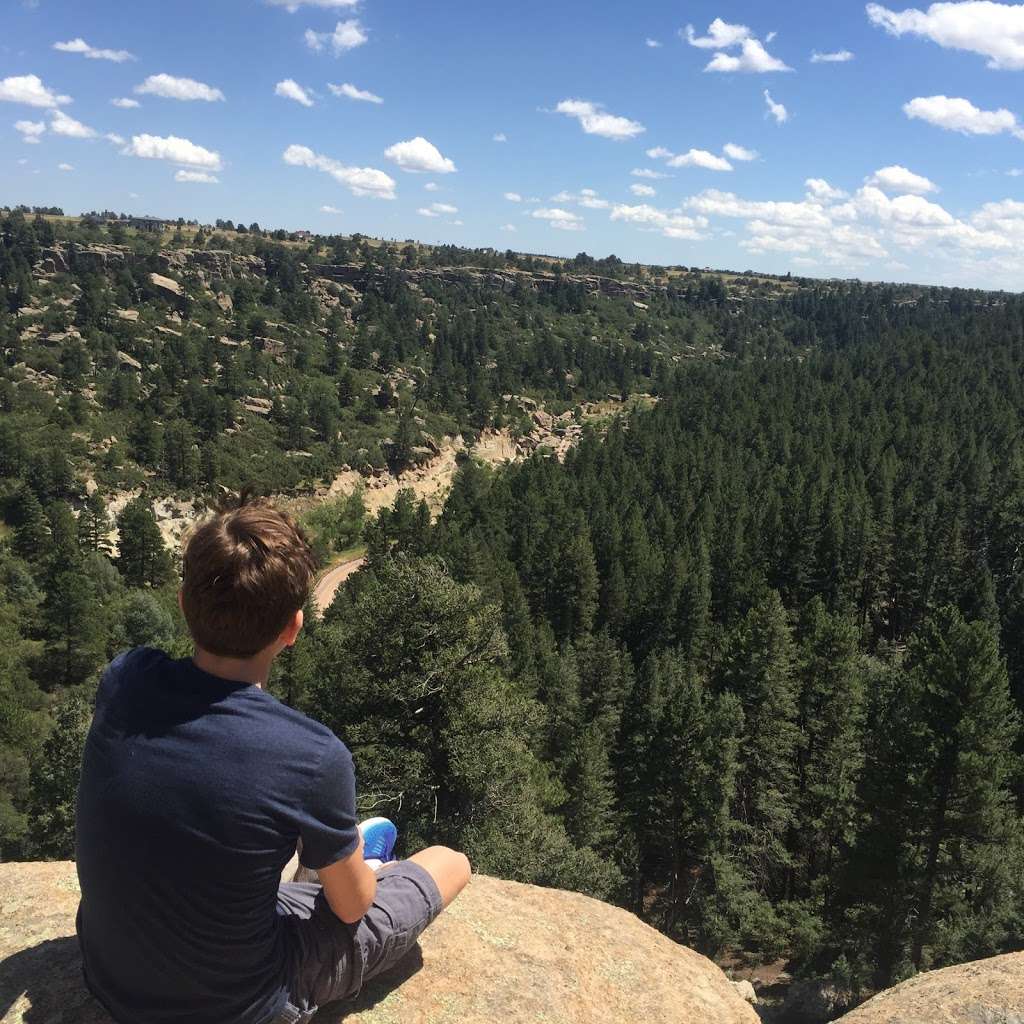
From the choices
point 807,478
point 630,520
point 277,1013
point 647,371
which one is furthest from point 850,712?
point 647,371

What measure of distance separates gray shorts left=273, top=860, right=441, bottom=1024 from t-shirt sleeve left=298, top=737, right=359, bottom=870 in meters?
0.83

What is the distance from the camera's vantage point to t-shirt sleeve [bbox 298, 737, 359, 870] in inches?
137

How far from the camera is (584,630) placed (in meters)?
56.5

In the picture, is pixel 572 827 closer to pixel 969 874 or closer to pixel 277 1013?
pixel 969 874

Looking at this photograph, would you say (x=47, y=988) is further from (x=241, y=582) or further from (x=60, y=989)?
(x=241, y=582)

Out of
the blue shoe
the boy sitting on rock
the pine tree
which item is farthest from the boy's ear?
the pine tree

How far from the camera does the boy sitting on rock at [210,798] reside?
10.7 feet

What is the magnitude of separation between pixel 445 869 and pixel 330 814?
2010mm

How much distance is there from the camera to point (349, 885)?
3.93 meters

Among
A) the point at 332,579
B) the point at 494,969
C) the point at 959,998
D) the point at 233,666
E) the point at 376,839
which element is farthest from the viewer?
the point at 332,579

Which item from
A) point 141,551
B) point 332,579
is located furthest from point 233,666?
point 332,579

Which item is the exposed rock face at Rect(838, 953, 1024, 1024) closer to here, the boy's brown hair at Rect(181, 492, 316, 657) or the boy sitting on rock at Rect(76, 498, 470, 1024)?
the boy sitting on rock at Rect(76, 498, 470, 1024)

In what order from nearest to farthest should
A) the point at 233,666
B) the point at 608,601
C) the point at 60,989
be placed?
the point at 233,666 < the point at 60,989 < the point at 608,601

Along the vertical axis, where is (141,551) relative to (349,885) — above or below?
below
